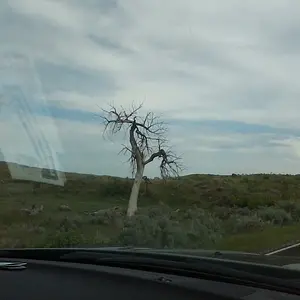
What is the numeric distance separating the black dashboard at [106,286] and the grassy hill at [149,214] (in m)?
5.51

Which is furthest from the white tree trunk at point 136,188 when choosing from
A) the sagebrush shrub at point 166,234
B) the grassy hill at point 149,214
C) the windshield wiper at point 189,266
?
the windshield wiper at point 189,266

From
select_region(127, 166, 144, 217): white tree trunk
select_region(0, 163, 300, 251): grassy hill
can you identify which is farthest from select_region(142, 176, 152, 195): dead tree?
select_region(127, 166, 144, 217): white tree trunk

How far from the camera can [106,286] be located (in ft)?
10.2

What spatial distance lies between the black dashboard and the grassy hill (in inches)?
217

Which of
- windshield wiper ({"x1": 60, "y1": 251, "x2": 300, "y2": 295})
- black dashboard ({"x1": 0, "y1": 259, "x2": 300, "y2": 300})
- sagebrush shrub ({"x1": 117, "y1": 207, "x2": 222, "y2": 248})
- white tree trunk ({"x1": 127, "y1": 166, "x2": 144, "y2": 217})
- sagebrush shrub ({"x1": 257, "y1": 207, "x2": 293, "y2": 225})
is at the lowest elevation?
sagebrush shrub ({"x1": 117, "y1": 207, "x2": 222, "y2": 248})

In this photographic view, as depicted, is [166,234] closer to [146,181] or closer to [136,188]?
[136,188]

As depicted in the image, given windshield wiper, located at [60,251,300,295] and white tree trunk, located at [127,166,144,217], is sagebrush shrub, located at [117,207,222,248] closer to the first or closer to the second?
white tree trunk, located at [127,166,144,217]

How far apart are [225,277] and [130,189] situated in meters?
18.4

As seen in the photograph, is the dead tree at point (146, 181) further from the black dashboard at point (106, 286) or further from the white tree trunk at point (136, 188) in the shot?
the black dashboard at point (106, 286)

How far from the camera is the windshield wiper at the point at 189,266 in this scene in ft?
9.41

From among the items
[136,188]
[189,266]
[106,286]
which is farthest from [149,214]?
[106,286]

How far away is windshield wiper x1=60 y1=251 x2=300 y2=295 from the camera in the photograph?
287cm

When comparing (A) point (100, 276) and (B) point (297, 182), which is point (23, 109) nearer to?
(A) point (100, 276)

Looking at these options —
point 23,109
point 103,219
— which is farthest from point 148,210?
point 23,109
